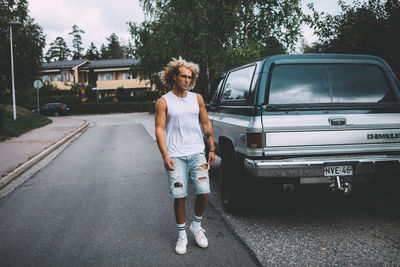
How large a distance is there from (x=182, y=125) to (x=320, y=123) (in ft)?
4.89

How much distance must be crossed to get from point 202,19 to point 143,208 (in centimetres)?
1637

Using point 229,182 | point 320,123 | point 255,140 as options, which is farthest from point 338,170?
point 229,182

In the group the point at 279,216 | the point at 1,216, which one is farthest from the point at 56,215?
the point at 279,216

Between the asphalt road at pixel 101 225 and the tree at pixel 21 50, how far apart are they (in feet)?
65.4

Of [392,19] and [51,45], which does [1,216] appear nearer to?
[392,19]

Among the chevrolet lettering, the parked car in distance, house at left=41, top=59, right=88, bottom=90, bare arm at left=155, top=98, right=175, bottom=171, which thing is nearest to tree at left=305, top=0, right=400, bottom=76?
the chevrolet lettering

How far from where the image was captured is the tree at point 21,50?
23453mm

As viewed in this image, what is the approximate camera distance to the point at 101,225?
13.6 ft

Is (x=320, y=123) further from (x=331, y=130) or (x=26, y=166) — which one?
(x=26, y=166)

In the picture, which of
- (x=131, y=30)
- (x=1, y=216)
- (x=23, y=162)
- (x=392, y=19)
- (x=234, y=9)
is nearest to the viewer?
(x=1, y=216)

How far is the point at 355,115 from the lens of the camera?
11.8 ft

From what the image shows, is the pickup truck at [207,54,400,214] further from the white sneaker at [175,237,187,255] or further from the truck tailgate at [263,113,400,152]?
the white sneaker at [175,237,187,255]

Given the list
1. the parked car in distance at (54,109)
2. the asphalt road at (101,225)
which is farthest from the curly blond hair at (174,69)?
the parked car in distance at (54,109)

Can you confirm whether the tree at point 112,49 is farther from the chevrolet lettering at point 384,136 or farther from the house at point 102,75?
the chevrolet lettering at point 384,136
